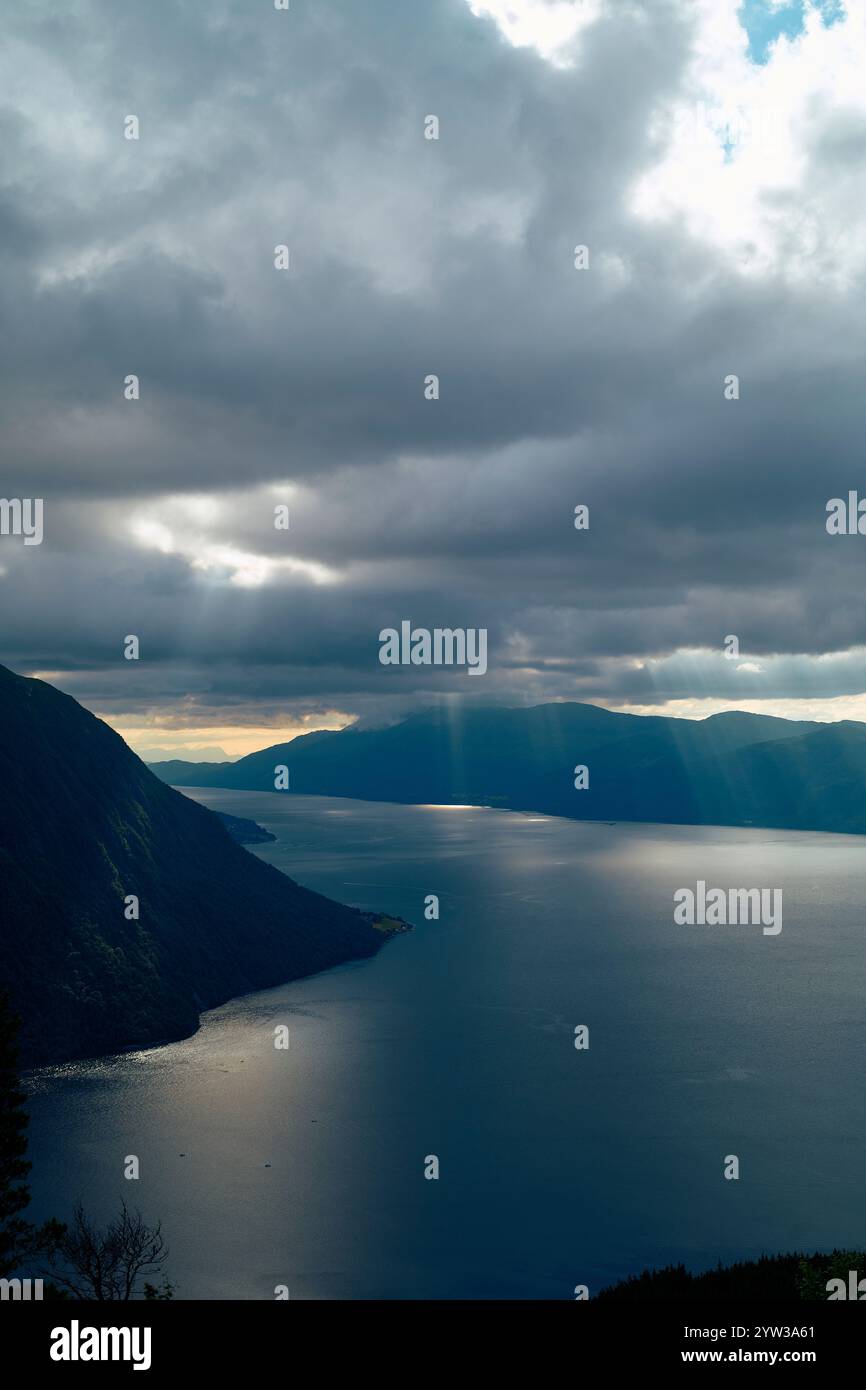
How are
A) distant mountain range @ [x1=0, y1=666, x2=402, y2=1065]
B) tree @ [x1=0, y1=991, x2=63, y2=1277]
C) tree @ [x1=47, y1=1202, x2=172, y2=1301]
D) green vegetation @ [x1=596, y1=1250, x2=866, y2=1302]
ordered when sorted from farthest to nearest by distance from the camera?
distant mountain range @ [x1=0, y1=666, x2=402, y2=1065], tree @ [x1=47, y1=1202, x2=172, y2=1301], green vegetation @ [x1=596, y1=1250, x2=866, y2=1302], tree @ [x1=0, y1=991, x2=63, y2=1277]

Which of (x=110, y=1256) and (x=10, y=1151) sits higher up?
(x=10, y=1151)

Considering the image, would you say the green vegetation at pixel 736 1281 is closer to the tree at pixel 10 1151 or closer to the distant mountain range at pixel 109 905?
the tree at pixel 10 1151

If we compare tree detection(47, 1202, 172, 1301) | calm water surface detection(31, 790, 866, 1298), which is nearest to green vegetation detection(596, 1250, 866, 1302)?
calm water surface detection(31, 790, 866, 1298)

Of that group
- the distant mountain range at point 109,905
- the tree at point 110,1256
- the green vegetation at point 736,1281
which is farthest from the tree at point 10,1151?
the distant mountain range at point 109,905

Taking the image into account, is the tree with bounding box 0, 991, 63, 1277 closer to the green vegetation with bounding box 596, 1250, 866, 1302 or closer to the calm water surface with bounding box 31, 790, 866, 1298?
the calm water surface with bounding box 31, 790, 866, 1298

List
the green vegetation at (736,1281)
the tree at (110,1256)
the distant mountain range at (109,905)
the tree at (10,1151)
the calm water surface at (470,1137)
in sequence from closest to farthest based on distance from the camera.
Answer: the tree at (10,1151)
the green vegetation at (736,1281)
the tree at (110,1256)
the calm water surface at (470,1137)
the distant mountain range at (109,905)

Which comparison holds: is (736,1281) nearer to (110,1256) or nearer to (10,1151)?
(110,1256)

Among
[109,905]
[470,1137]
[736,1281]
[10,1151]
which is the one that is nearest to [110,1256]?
[10,1151]
